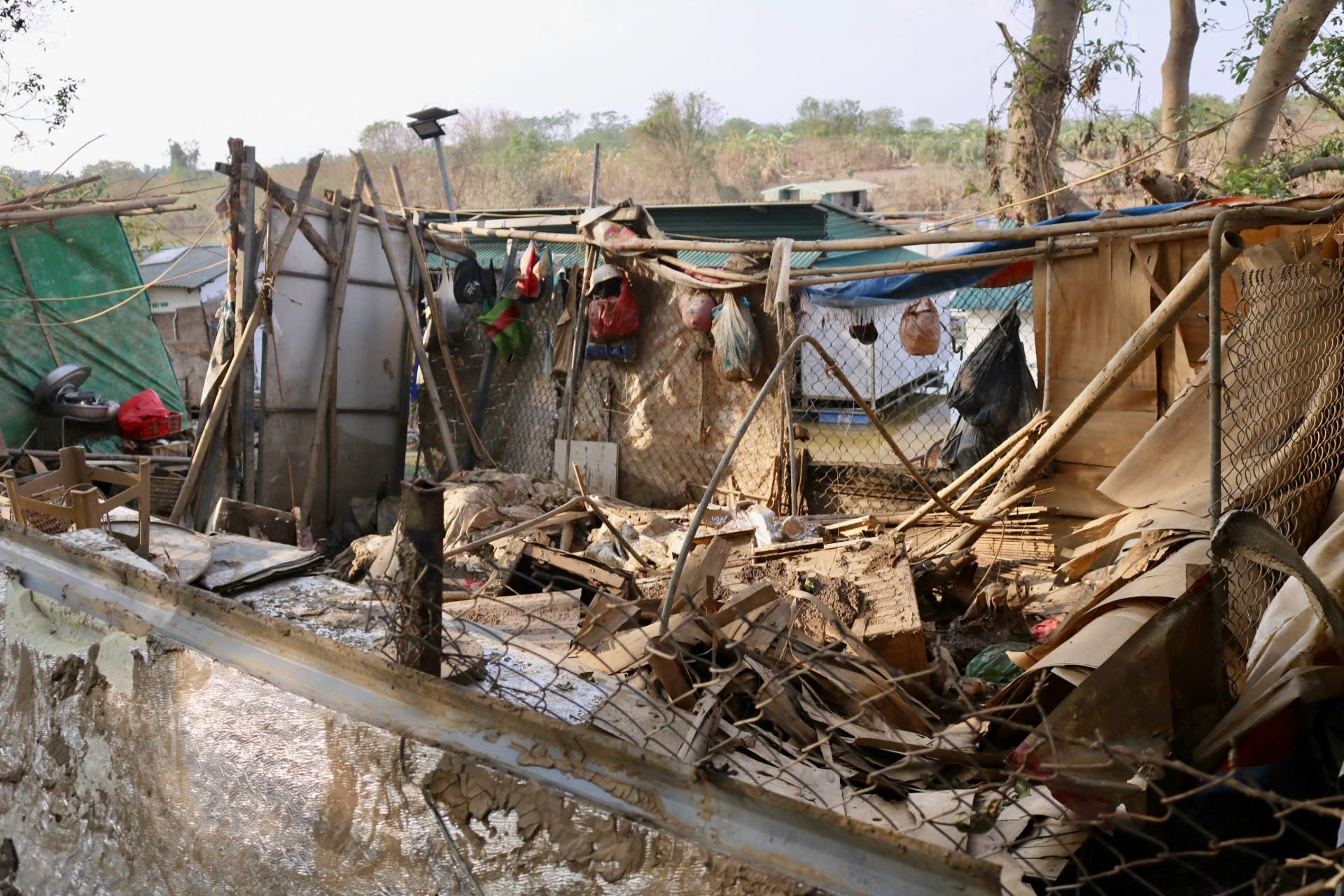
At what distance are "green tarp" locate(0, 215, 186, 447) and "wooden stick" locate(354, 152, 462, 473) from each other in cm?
291

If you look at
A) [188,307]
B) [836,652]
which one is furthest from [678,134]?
[836,652]

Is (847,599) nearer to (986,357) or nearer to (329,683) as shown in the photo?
(986,357)

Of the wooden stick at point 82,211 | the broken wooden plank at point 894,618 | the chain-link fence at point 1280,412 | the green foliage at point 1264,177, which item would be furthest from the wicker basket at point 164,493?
the green foliage at point 1264,177

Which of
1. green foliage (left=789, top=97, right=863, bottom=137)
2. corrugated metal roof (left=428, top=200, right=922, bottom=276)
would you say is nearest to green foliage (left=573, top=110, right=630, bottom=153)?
green foliage (left=789, top=97, right=863, bottom=137)

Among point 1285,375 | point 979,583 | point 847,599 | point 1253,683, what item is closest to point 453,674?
point 1253,683

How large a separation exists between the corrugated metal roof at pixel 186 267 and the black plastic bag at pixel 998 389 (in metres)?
13.4

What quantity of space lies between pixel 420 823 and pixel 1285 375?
3.14 metres

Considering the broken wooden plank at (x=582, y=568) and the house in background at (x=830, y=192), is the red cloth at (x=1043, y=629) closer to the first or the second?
the broken wooden plank at (x=582, y=568)

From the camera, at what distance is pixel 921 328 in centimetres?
647

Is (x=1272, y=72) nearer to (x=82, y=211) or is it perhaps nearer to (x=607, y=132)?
(x=82, y=211)

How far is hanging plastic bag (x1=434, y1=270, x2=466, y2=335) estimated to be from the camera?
8.91 metres

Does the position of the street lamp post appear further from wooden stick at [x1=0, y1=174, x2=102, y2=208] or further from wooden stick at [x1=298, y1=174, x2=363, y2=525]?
wooden stick at [x1=0, y1=174, x2=102, y2=208]

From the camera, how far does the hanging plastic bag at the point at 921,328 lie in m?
6.43

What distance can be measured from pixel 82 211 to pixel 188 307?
302 inches
